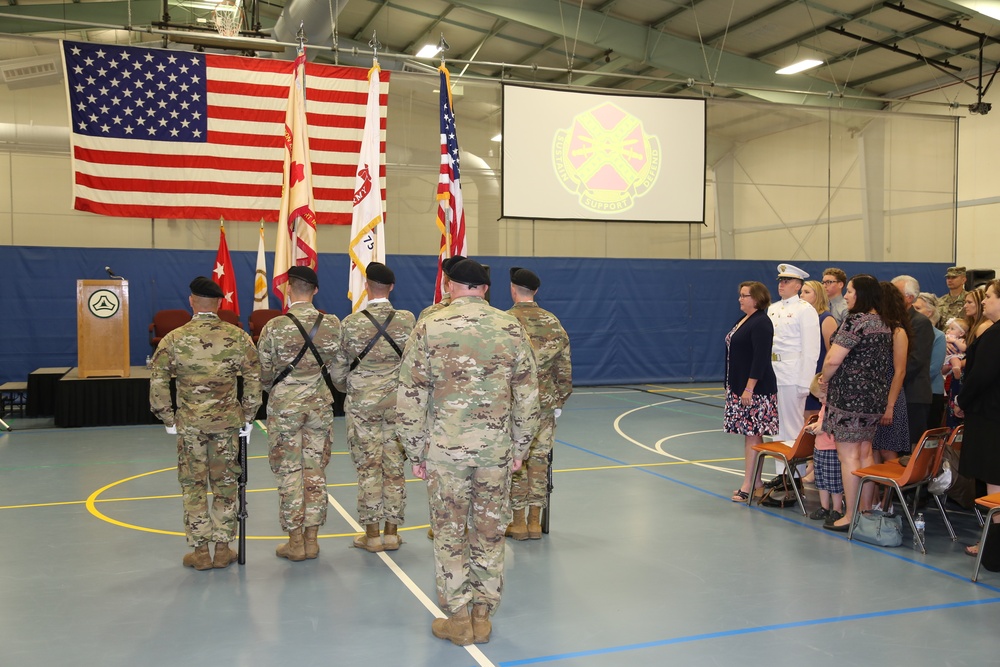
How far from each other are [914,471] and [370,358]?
357 centimetres

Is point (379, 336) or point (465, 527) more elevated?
point (379, 336)

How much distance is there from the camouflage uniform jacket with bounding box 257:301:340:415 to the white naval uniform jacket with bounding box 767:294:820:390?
11.7 feet

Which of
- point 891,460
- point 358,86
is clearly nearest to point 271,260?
point 358,86

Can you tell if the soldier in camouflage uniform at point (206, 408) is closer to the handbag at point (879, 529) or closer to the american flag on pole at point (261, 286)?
the handbag at point (879, 529)

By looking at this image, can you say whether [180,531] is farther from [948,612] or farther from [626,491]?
[948,612]

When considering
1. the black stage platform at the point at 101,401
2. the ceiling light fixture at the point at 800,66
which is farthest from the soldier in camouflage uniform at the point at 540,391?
the ceiling light fixture at the point at 800,66

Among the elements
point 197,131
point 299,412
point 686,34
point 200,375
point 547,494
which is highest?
point 686,34

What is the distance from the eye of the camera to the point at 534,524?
5598mm

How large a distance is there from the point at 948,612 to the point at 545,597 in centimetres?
208

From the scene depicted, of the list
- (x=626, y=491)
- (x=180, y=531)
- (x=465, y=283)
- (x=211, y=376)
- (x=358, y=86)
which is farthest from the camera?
(x=358, y=86)

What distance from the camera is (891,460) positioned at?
590 cm

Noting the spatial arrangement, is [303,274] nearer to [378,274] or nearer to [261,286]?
[378,274]

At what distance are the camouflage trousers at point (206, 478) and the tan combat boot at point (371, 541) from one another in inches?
33.0

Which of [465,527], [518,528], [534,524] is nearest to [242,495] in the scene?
[465,527]
